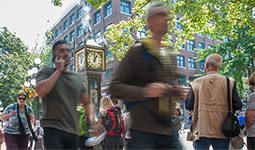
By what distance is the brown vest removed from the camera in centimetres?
309

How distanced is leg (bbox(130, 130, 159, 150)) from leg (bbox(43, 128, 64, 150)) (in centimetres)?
99

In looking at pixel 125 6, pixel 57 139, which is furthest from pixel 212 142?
pixel 125 6

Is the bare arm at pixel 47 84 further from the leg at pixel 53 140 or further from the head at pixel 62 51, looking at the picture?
the leg at pixel 53 140

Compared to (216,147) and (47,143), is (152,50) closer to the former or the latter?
(47,143)

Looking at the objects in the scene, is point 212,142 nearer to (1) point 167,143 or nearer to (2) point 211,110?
(2) point 211,110

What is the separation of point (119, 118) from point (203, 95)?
353cm

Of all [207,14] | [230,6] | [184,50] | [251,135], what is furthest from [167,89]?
[184,50]

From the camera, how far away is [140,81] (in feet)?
5.69

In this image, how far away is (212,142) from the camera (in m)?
3.20

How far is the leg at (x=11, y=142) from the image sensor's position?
4.94 m

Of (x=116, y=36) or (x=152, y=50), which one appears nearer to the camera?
(x=152, y=50)

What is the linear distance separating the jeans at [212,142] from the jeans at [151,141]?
1633mm

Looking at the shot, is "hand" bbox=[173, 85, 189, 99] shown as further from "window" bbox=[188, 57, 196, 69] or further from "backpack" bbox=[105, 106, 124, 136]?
"window" bbox=[188, 57, 196, 69]

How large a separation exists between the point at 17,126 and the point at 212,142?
3.94 metres
